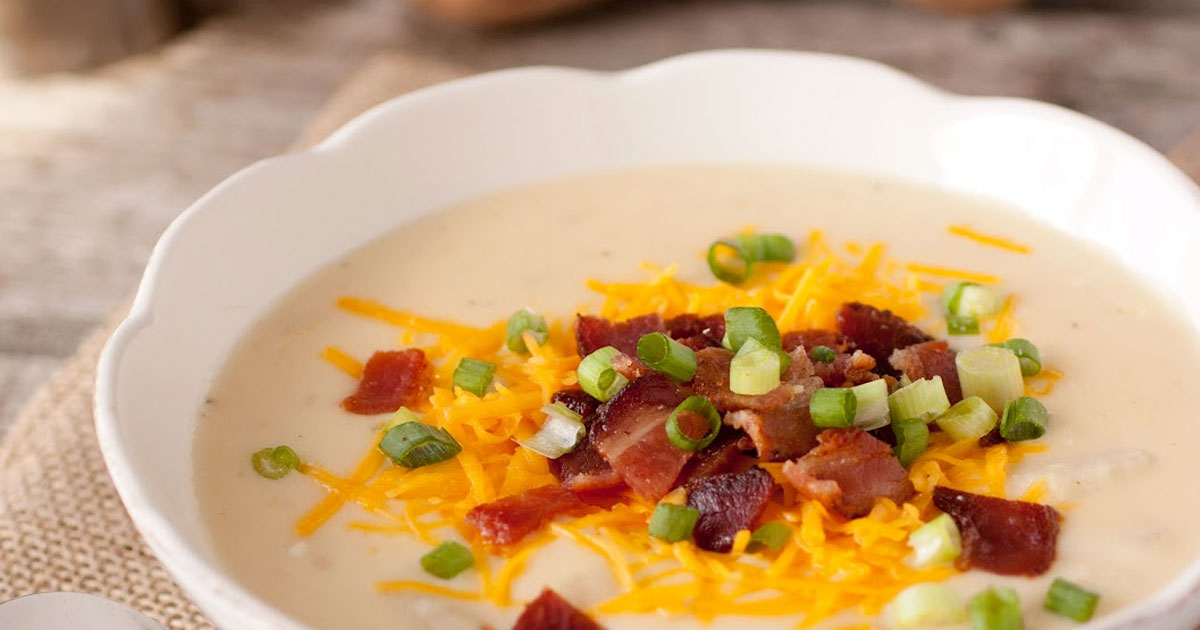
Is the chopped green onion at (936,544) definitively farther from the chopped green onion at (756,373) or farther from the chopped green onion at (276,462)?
the chopped green onion at (276,462)

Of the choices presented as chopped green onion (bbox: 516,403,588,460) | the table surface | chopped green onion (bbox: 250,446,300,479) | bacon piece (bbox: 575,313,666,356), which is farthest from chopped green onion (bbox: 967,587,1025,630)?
the table surface

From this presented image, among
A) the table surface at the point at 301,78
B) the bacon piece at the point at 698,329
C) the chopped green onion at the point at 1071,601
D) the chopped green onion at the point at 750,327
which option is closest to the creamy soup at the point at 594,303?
the chopped green onion at the point at 1071,601

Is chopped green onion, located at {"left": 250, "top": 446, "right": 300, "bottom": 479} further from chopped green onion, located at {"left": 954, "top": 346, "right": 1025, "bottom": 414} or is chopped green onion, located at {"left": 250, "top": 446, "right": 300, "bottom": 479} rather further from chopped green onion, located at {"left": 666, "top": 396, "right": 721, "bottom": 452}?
chopped green onion, located at {"left": 954, "top": 346, "right": 1025, "bottom": 414}

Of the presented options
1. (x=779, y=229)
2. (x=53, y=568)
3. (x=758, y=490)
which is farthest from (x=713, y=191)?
(x=53, y=568)

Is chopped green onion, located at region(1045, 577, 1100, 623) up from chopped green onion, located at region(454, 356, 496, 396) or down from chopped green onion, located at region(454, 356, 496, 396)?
up

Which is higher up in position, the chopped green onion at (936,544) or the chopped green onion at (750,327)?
the chopped green onion at (750,327)

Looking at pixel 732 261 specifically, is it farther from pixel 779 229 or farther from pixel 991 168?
pixel 991 168

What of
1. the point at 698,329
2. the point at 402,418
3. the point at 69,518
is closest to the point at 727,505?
the point at 698,329
